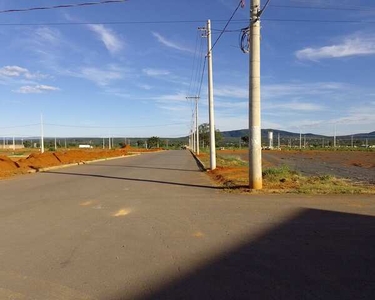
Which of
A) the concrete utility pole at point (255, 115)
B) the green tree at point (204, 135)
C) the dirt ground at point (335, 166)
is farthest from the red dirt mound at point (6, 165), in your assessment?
the green tree at point (204, 135)

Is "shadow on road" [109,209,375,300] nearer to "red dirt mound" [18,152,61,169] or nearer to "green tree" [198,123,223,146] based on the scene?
"red dirt mound" [18,152,61,169]

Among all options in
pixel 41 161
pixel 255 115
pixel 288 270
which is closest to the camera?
pixel 288 270

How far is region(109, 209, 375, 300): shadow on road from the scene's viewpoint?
4.79m

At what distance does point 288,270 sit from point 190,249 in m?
1.72

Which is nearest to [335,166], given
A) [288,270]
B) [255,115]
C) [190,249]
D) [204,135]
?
[255,115]

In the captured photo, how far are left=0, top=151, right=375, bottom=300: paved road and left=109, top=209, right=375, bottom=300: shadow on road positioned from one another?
0.01m

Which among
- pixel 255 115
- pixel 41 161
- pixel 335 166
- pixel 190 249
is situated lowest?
pixel 335 166

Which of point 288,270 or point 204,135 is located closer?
point 288,270

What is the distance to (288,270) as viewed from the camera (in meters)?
5.56

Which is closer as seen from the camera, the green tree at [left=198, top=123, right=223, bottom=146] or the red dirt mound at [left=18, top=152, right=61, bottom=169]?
the red dirt mound at [left=18, top=152, right=61, bottom=169]

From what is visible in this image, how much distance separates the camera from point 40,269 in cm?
581

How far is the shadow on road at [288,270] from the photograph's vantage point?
4.79m

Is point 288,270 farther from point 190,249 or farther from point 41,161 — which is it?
point 41,161

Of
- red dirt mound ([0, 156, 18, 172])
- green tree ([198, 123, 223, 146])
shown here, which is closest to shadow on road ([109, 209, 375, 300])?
red dirt mound ([0, 156, 18, 172])
